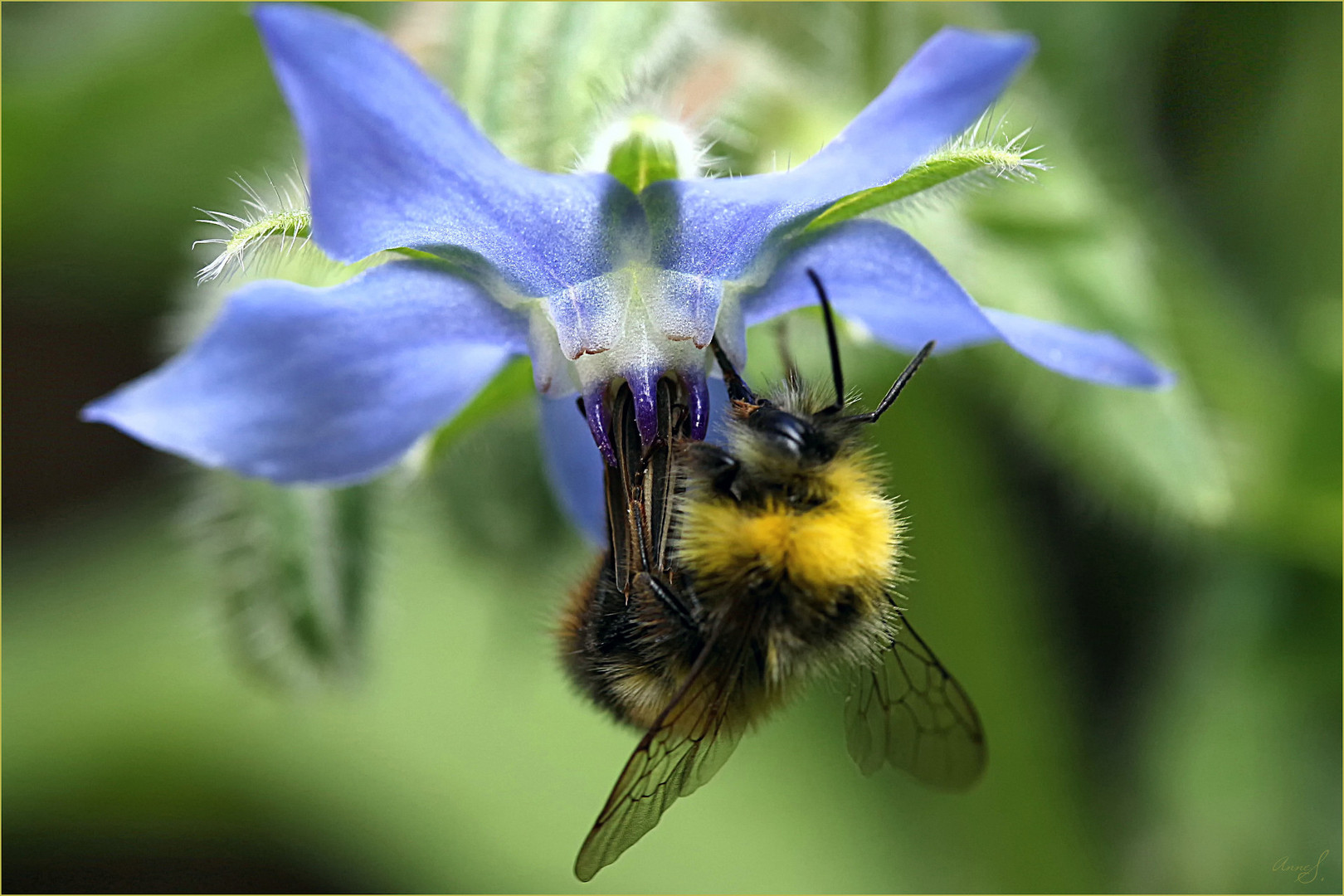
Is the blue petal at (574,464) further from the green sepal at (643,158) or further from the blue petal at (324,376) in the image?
the green sepal at (643,158)

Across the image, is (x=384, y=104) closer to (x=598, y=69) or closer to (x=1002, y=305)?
(x=598, y=69)

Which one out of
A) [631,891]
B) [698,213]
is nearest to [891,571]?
[698,213]

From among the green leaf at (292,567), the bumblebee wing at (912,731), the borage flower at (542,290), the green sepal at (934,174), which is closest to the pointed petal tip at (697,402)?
the borage flower at (542,290)

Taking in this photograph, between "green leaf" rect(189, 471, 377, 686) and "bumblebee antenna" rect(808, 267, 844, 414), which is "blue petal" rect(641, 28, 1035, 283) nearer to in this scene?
"bumblebee antenna" rect(808, 267, 844, 414)

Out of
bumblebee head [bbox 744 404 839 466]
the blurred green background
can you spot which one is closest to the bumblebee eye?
bumblebee head [bbox 744 404 839 466]

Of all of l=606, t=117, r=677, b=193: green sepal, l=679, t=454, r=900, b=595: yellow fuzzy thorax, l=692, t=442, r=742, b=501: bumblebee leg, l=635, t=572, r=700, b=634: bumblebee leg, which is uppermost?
l=606, t=117, r=677, b=193: green sepal

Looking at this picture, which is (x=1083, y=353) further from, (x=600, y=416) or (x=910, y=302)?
(x=600, y=416)

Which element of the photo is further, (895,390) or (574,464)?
(574,464)

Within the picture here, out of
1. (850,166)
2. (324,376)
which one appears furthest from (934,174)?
(324,376)
